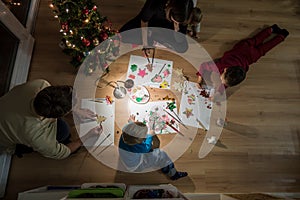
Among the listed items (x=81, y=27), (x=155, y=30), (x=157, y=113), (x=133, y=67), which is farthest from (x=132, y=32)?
(x=157, y=113)

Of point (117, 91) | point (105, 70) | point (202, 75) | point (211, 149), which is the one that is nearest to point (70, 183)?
point (117, 91)

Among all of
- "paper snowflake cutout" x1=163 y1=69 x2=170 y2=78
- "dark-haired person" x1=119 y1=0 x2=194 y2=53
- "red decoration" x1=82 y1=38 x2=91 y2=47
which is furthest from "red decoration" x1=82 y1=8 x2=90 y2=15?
"paper snowflake cutout" x1=163 y1=69 x2=170 y2=78

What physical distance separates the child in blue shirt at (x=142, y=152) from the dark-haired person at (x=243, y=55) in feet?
2.33

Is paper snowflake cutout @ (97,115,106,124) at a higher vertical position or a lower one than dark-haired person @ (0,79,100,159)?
lower

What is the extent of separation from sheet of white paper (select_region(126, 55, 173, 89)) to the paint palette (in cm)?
5

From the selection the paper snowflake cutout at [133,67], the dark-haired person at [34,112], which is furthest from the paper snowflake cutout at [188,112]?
the dark-haired person at [34,112]

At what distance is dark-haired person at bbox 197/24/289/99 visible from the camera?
6.49 feet

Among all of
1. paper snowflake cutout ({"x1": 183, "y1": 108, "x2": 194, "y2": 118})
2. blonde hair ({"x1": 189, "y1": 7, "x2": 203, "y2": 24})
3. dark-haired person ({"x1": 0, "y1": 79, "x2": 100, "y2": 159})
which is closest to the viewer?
dark-haired person ({"x1": 0, "y1": 79, "x2": 100, "y2": 159})

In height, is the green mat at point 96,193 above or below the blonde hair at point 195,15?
below

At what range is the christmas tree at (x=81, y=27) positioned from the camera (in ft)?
4.98

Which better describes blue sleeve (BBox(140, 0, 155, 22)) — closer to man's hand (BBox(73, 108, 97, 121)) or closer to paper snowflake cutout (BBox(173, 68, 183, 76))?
paper snowflake cutout (BBox(173, 68, 183, 76))

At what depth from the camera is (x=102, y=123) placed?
1.88 metres

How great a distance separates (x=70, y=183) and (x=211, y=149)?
1195mm

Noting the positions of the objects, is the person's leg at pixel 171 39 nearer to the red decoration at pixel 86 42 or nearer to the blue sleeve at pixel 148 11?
the blue sleeve at pixel 148 11
